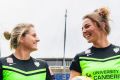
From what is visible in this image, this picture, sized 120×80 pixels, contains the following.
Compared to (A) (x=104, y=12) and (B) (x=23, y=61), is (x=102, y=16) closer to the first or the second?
(A) (x=104, y=12)

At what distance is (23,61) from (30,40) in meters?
0.29

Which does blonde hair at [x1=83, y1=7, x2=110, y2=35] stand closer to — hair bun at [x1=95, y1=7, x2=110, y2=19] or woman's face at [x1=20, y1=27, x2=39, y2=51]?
hair bun at [x1=95, y1=7, x2=110, y2=19]

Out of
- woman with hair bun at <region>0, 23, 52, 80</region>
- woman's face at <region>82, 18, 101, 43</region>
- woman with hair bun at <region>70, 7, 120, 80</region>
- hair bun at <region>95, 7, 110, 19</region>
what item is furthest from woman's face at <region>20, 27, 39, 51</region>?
hair bun at <region>95, 7, 110, 19</region>

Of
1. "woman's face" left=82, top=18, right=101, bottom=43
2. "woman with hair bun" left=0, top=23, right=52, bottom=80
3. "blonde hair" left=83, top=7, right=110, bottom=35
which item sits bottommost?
"woman with hair bun" left=0, top=23, right=52, bottom=80

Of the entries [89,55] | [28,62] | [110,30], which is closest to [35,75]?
[28,62]

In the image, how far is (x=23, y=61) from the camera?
6.20 metres

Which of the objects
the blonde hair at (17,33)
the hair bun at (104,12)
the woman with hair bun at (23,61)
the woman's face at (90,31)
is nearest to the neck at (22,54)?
the woman with hair bun at (23,61)

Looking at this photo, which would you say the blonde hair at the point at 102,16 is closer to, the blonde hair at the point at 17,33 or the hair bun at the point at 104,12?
the hair bun at the point at 104,12

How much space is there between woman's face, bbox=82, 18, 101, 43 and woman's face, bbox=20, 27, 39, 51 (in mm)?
697

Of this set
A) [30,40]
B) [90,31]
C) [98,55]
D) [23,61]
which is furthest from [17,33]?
[98,55]

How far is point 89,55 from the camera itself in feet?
19.5

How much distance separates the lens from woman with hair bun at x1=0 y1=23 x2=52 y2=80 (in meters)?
6.10

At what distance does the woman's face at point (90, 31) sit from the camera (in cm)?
583

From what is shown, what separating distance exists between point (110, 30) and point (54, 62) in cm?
7365
